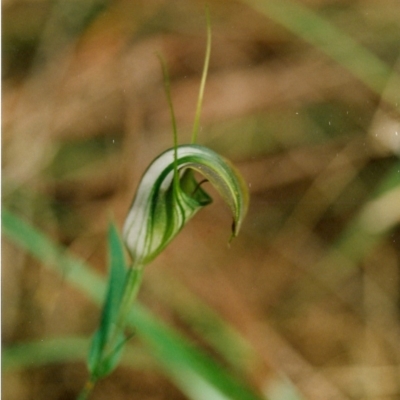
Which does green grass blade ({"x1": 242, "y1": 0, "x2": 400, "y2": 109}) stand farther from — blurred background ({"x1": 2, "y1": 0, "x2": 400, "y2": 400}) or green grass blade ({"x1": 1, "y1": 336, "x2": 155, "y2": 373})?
green grass blade ({"x1": 1, "y1": 336, "x2": 155, "y2": 373})

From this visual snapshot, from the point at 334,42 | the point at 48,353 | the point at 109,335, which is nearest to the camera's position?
the point at 109,335

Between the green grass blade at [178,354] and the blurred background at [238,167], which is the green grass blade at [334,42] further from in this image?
the green grass blade at [178,354]

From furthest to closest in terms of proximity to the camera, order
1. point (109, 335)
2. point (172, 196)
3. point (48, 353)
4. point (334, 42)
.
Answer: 1. point (334, 42)
2. point (48, 353)
3. point (109, 335)
4. point (172, 196)

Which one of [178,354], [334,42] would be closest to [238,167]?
[334,42]

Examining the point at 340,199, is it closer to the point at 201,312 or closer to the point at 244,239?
the point at 244,239

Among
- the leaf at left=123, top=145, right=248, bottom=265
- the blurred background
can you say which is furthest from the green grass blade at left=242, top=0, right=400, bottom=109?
the leaf at left=123, top=145, right=248, bottom=265

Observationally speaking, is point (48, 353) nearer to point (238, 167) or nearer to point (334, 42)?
point (238, 167)

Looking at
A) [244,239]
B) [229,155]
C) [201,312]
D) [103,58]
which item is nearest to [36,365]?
[201,312]
